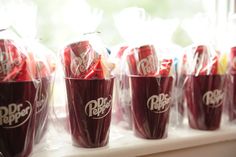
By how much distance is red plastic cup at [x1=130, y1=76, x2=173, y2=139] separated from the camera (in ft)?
2.44

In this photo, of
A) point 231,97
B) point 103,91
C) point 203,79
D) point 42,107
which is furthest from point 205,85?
point 42,107

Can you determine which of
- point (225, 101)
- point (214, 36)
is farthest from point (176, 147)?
point (214, 36)

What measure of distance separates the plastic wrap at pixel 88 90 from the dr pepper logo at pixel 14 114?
4.6 inches

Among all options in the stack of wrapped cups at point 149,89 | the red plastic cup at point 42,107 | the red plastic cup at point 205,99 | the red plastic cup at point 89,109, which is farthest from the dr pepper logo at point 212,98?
the red plastic cup at point 42,107

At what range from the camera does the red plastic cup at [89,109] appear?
0.67m

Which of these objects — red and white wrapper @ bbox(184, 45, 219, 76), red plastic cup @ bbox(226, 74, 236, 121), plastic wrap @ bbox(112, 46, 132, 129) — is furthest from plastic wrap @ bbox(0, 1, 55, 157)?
red plastic cup @ bbox(226, 74, 236, 121)

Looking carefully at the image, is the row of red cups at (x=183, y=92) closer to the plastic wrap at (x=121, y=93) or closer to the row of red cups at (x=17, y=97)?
the plastic wrap at (x=121, y=93)

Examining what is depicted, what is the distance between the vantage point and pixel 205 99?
2.76ft

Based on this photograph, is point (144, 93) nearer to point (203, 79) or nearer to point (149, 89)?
point (149, 89)

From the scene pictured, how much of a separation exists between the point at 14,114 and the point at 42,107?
11 centimetres

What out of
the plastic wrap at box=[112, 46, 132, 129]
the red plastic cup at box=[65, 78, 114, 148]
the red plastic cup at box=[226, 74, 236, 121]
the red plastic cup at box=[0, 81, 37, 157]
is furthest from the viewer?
the red plastic cup at box=[226, 74, 236, 121]

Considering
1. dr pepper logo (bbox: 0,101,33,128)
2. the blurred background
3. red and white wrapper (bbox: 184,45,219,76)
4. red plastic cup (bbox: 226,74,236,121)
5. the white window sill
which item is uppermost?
the blurred background

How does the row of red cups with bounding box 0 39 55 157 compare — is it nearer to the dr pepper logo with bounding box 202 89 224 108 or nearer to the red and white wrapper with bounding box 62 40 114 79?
the red and white wrapper with bounding box 62 40 114 79

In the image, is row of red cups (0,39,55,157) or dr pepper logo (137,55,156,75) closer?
row of red cups (0,39,55,157)
